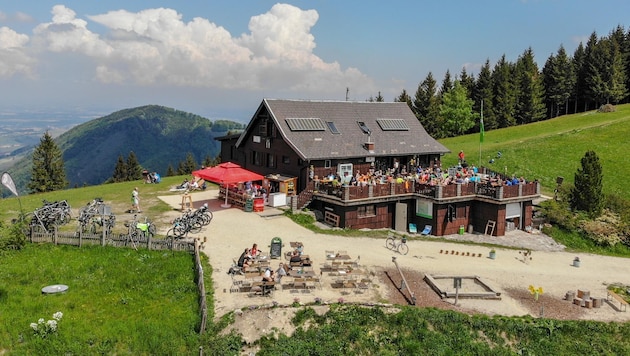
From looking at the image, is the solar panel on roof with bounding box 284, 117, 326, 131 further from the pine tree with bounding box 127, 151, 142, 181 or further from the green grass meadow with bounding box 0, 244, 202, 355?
the pine tree with bounding box 127, 151, 142, 181

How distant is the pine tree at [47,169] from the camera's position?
54844mm

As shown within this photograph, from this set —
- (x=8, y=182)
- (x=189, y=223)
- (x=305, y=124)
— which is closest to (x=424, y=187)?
(x=305, y=124)

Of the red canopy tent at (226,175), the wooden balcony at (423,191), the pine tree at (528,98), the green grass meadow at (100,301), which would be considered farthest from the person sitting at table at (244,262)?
the pine tree at (528,98)

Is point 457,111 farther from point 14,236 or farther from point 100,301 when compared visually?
point 100,301

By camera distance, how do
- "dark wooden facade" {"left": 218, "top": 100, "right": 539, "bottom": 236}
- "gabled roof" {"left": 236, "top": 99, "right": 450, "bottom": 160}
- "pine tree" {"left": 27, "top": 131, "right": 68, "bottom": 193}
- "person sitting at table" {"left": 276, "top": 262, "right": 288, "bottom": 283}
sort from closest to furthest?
"person sitting at table" {"left": 276, "top": 262, "right": 288, "bottom": 283}
"dark wooden facade" {"left": 218, "top": 100, "right": 539, "bottom": 236}
"gabled roof" {"left": 236, "top": 99, "right": 450, "bottom": 160}
"pine tree" {"left": 27, "top": 131, "right": 68, "bottom": 193}

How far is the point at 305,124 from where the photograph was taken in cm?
3728

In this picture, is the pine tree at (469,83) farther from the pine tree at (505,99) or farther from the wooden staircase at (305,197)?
the wooden staircase at (305,197)

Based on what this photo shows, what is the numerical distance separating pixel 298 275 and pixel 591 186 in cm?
2440

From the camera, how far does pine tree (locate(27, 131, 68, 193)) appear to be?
5484cm

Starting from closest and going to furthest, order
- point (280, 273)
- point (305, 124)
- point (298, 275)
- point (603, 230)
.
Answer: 1. point (280, 273)
2. point (298, 275)
3. point (603, 230)
4. point (305, 124)

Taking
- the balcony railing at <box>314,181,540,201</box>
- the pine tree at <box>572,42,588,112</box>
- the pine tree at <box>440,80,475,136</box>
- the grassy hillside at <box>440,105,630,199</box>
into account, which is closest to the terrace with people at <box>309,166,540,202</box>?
the balcony railing at <box>314,181,540,201</box>

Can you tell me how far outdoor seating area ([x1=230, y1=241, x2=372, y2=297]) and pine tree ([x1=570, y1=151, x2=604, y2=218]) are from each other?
67.1 ft

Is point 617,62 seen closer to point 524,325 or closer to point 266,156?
point 266,156

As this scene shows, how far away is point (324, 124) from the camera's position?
37969 millimetres
